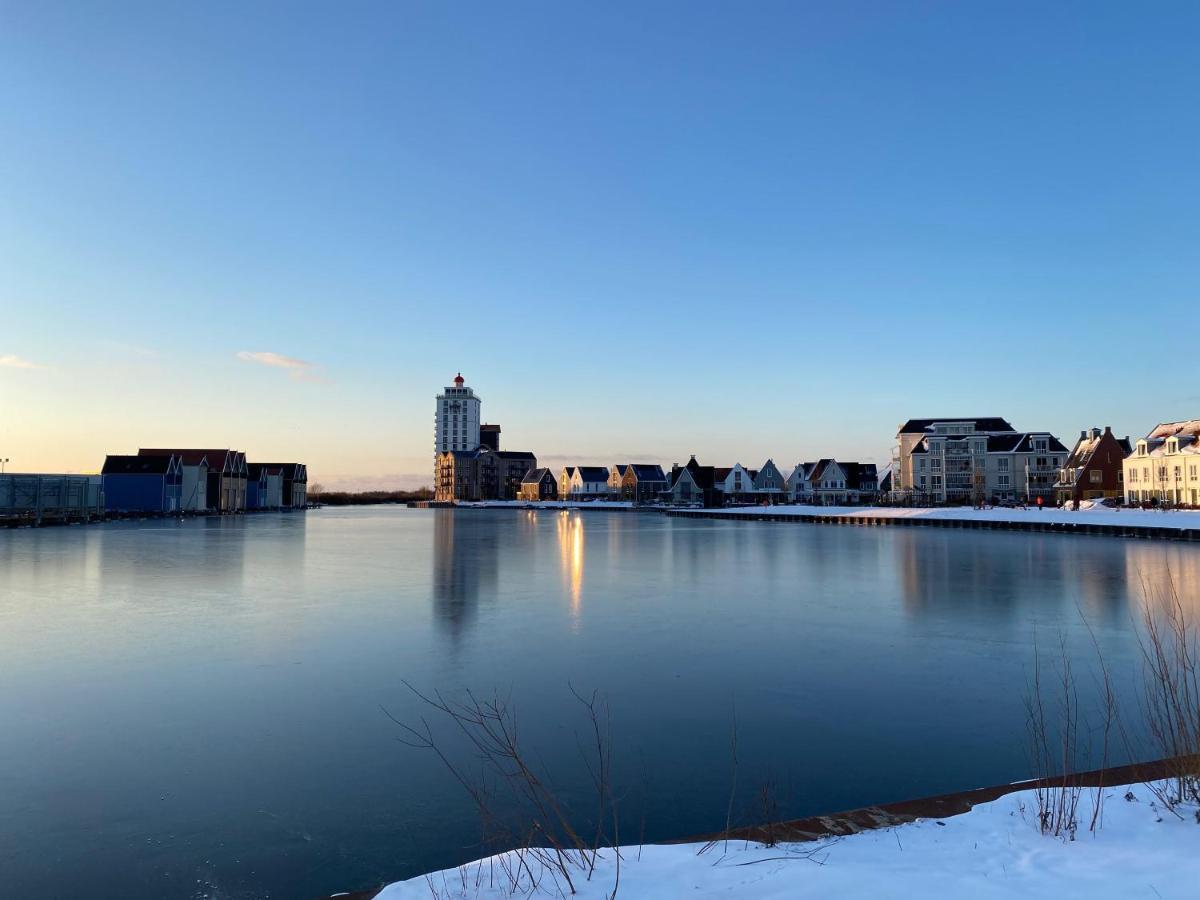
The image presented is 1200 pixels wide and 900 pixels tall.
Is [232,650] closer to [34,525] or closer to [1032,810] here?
[1032,810]

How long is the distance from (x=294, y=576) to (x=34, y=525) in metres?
48.9

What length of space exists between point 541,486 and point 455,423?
1852 inches

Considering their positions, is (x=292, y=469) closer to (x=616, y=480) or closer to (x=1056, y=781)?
(x=616, y=480)

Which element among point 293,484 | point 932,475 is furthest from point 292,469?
point 932,475

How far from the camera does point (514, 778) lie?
24.5 ft

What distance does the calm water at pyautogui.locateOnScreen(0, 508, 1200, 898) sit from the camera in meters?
6.14

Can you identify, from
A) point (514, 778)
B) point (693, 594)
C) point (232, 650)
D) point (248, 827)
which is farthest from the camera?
point (693, 594)

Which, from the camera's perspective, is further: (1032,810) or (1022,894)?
(1032,810)

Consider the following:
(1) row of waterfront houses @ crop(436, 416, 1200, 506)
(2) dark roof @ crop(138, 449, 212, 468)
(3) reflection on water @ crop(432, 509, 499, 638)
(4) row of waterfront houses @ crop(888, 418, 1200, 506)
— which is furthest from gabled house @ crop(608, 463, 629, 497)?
(3) reflection on water @ crop(432, 509, 499, 638)

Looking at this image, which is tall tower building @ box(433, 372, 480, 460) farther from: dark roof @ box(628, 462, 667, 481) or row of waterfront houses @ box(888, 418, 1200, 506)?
row of waterfront houses @ box(888, 418, 1200, 506)

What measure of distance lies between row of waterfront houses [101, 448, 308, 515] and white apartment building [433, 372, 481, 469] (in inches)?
3190

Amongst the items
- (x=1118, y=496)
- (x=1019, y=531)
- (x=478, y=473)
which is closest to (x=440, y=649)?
(x=1019, y=531)

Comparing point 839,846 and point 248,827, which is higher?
point 839,846

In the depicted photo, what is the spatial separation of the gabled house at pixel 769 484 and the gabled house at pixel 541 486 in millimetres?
41684
